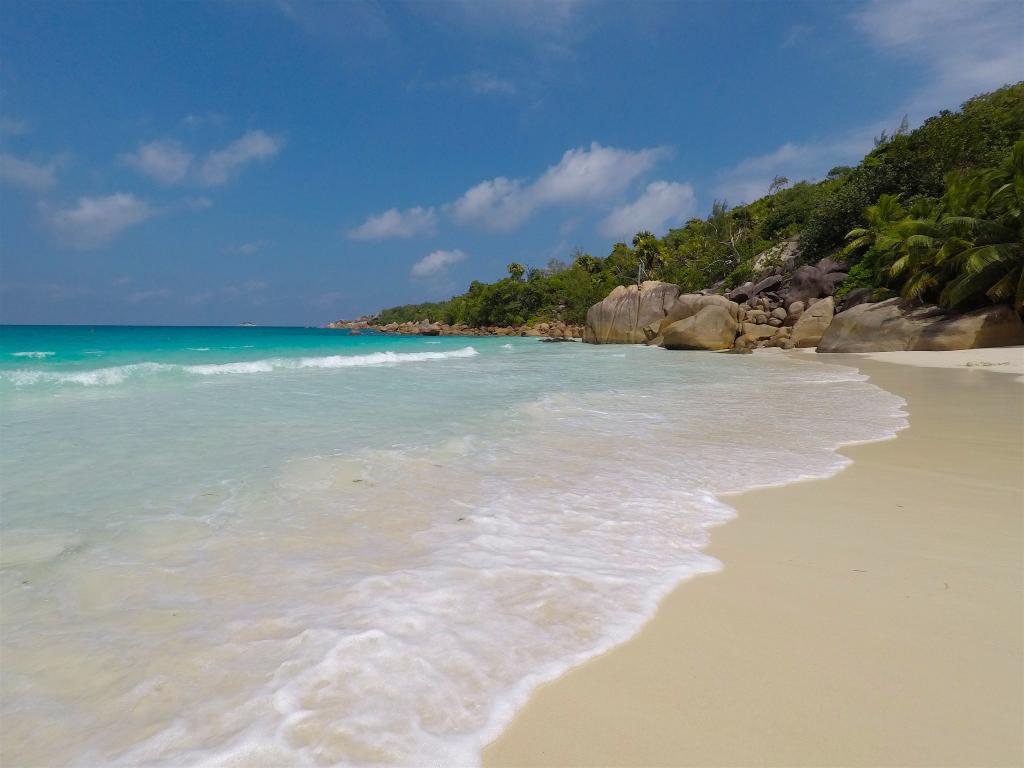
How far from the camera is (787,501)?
12.0 feet

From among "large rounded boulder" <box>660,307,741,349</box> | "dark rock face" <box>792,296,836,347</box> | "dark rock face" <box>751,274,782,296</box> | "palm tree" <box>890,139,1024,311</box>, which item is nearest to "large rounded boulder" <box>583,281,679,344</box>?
"dark rock face" <box>751,274,782,296</box>

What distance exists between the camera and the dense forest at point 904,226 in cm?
1638

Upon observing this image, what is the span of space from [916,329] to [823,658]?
20779mm

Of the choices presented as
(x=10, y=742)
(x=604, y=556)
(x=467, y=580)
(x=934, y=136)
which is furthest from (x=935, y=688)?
(x=934, y=136)

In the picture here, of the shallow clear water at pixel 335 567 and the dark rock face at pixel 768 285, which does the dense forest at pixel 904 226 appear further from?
the shallow clear water at pixel 335 567

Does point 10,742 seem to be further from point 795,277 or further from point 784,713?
point 795,277

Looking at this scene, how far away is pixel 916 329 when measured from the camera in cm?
1778

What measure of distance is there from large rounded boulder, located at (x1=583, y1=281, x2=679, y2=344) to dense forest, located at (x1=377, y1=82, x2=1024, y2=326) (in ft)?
24.7

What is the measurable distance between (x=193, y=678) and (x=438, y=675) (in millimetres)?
891

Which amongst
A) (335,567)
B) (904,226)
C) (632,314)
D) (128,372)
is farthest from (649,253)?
(335,567)

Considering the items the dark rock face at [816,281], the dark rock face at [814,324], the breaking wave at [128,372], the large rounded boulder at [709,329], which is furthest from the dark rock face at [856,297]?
the breaking wave at [128,372]

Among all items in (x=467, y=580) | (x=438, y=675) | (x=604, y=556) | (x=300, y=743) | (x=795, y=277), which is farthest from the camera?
(x=795, y=277)

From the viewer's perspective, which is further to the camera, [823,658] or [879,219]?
[879,219]

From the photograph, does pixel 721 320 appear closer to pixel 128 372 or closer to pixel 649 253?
pixel 128 372
